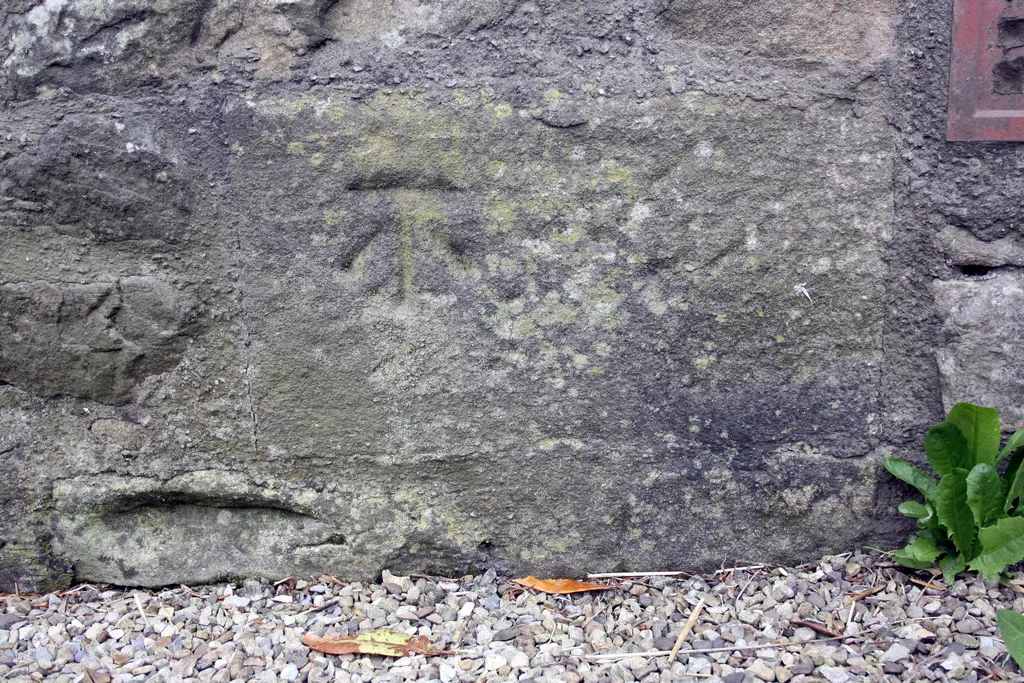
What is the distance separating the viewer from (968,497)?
1.30 meters

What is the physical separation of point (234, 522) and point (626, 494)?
0.66 m

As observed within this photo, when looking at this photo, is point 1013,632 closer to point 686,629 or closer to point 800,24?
point 686,629

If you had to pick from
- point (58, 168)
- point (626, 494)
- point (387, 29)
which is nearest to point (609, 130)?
point (387, 29)

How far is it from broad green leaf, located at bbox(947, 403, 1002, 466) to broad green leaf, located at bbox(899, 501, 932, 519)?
105 mm

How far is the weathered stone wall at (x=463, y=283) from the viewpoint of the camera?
1.32 metres

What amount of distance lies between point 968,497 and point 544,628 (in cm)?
67

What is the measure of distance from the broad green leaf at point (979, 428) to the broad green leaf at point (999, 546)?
0.33 feet

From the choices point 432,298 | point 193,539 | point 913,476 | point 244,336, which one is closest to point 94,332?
point 244,336

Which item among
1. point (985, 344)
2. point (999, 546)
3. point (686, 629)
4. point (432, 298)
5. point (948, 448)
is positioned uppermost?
point (432, 298)

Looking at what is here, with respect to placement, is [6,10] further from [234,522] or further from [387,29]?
[234,522]

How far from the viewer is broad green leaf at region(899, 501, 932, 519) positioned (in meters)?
1.37

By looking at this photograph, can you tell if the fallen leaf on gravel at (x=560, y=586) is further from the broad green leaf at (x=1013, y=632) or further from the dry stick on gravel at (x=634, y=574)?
the broad green leaf at (x=1013, y=632)

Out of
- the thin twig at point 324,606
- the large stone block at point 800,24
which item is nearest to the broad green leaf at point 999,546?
the large stone block at point 800,24

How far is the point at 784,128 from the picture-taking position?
1.32 m
